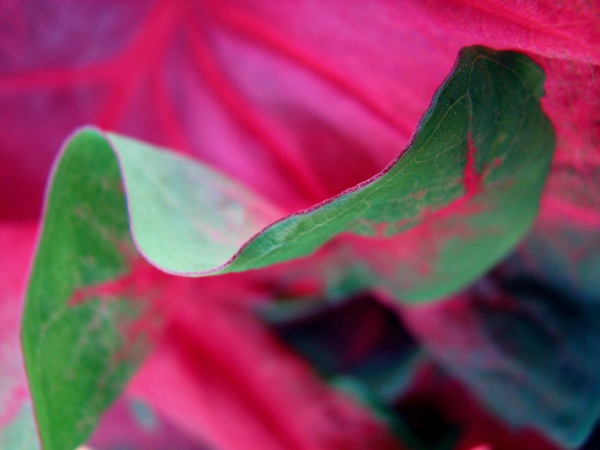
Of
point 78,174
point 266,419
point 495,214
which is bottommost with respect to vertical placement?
point 266,419

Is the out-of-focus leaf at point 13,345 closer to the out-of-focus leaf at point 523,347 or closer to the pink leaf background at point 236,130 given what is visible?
the pink leaf background at point 236,130

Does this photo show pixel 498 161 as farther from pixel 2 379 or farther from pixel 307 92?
pixel 2 379

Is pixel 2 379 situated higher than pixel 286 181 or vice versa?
pixel 286 181

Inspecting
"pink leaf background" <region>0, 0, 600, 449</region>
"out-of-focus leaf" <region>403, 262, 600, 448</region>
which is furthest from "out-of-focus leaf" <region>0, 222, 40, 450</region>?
"out-of-focus leaf" <region>403, 262, 600, 448</region>

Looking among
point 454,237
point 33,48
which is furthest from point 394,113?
point 33,48

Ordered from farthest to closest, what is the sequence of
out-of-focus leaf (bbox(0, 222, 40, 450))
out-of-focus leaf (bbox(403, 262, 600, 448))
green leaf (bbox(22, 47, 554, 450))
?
out-of-focus leaf (bbox(403, 262, 600, 448)), out-of-focus leaf (bbox(0, 222, 40, 450)), green leaf (bbox(22, 47, 554, 450))

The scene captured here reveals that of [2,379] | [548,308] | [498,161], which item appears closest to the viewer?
[498,161]

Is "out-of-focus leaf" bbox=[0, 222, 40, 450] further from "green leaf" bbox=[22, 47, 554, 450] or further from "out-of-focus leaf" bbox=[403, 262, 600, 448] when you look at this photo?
"out-of-focus leaf" bbox=[403, 262, 600, 448]

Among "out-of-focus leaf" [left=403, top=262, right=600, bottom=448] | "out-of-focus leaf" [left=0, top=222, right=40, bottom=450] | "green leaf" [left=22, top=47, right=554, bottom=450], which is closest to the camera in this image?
"green leaf" [left=22, top=47, right=554, bottom=450]
